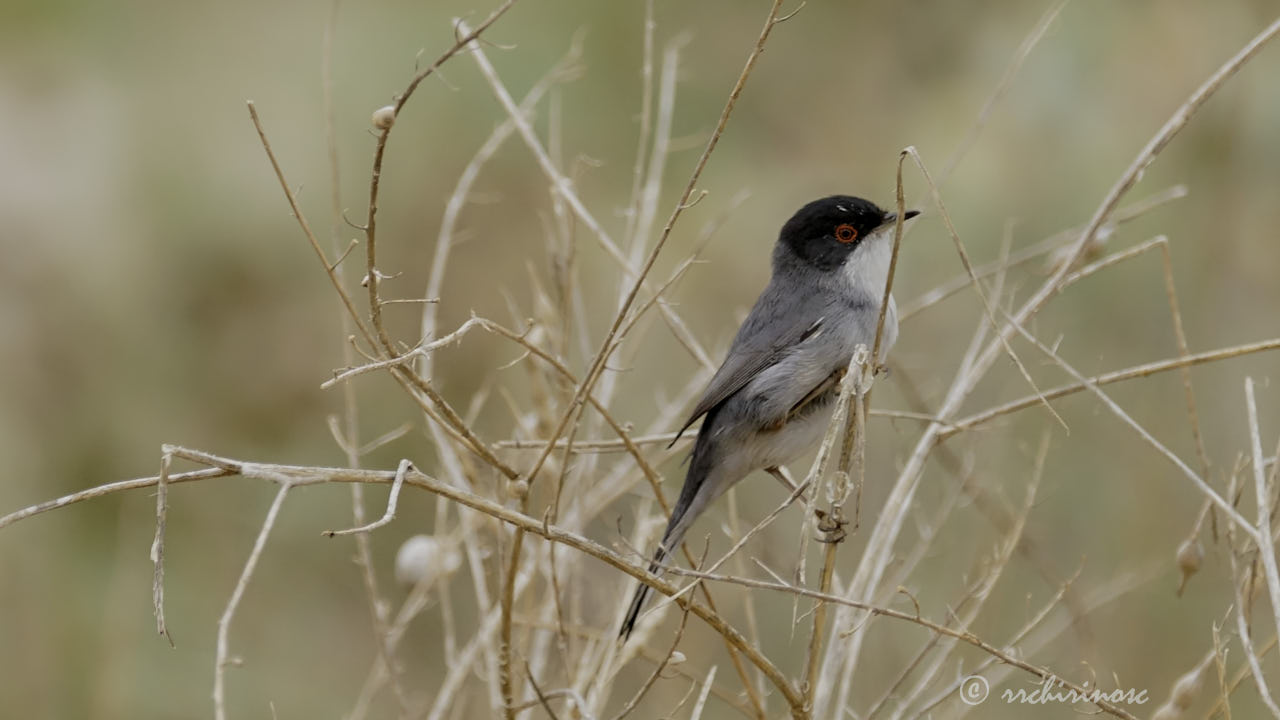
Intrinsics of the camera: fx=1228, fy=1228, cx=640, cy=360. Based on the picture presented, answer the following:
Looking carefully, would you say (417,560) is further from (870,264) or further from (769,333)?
(870,264)

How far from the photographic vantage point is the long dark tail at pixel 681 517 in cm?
323

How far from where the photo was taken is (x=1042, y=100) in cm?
709

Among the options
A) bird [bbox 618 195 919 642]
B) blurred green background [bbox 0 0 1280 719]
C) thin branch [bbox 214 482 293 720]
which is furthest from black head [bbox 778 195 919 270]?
thin branch [bbox 214 482 293 720]

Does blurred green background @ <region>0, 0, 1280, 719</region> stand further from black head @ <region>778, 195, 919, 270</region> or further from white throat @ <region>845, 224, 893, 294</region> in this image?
white throat @ <region>845, 224, 893, 294</region>

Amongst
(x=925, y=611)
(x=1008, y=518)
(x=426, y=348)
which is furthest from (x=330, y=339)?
(x=426, y=348)

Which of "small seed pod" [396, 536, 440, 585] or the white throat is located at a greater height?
"small seed pod" [396, 536, 440, 585]

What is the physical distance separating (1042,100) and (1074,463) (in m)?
2.29

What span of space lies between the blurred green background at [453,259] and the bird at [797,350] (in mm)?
863

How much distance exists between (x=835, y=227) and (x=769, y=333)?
529 millimetres

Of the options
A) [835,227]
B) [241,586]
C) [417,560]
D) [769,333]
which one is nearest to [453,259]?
[835,227]

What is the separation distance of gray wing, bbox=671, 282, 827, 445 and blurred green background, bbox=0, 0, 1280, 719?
0.85m

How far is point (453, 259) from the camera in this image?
7.62m

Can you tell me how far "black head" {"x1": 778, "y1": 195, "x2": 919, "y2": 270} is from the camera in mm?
4387

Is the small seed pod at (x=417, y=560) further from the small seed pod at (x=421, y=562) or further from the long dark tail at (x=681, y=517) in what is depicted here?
the long dark tail at (x=681, y=517)
